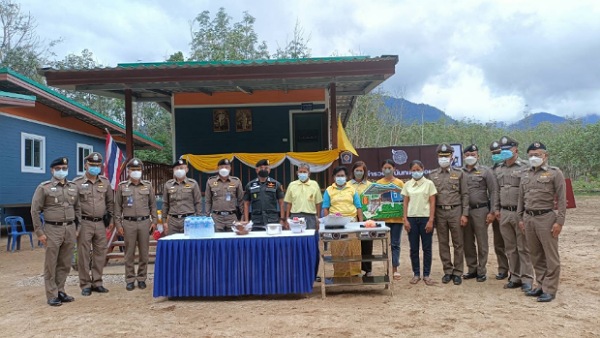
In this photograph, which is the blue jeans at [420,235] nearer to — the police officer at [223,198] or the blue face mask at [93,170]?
the police officer at [223,198]

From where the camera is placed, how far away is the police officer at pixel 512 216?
19.8ft

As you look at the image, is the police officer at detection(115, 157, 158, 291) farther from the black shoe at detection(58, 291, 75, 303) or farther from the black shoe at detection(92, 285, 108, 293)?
the black shoe at detection(58, 291, 75, 303)

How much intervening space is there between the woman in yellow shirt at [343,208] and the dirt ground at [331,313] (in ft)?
1.07

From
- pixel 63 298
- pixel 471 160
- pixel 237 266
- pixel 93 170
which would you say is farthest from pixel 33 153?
pixel 471 160

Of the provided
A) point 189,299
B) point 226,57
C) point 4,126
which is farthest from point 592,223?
point 226,57

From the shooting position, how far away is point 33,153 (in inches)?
572

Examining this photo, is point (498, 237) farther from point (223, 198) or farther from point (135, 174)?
point (135, 174)

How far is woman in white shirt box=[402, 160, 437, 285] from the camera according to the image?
638cm

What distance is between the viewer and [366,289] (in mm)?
6273

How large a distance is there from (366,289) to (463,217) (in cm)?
153

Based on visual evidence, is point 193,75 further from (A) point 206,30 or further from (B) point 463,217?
(A) point 206,30

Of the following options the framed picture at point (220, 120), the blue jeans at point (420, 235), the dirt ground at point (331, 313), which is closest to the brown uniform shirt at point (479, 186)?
the blue jeans at point (420, 235)

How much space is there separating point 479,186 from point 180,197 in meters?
3.94

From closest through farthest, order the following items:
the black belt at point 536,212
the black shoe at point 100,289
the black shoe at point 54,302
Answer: the black belt at point 536,212, the black shoe at point 54,302, the black shoe at point 100,289
